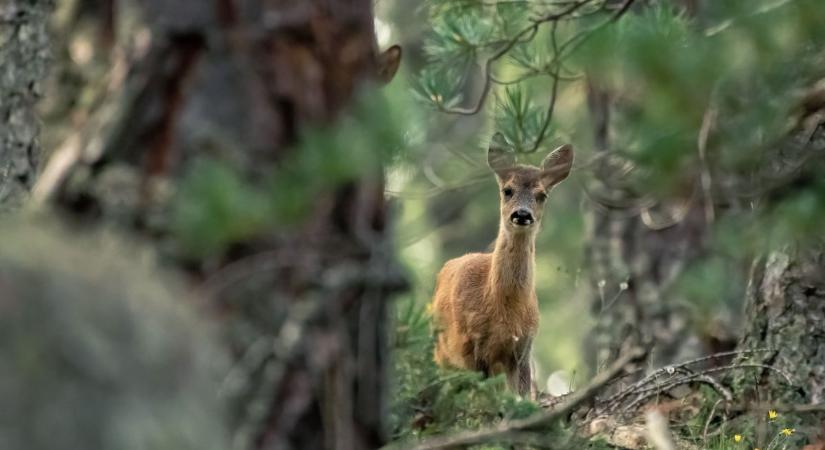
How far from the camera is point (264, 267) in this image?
401 centimetres

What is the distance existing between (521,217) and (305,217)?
6.50 m

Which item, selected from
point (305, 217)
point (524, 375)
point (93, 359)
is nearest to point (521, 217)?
point (524, 375)

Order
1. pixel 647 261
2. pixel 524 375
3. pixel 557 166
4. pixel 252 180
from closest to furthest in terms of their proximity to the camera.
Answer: pixel 252 180
pixel 524 375
pixel 557 166
pixel 647 261


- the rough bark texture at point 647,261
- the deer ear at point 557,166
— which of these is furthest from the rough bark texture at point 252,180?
the rough bark texture at point 647,261

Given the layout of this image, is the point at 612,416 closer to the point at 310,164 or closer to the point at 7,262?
the point at 310,164

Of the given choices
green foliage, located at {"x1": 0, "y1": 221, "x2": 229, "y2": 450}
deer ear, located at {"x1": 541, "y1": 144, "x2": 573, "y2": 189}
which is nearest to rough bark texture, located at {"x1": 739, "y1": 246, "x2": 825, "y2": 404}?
deer ear, located at {"x1": 541, "y1": 144, "x2": 573, "y2": 189}

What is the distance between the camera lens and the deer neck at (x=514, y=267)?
407 inches

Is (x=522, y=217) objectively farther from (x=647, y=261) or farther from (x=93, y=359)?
(x=93, y=359)

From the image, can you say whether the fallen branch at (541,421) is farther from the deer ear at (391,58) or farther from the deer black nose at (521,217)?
Answer: the deer black nose at (521,217)

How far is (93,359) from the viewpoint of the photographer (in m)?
2.38

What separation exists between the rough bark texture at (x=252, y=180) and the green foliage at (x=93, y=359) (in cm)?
131

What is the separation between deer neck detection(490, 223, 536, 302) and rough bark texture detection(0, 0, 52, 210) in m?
5.85

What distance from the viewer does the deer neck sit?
10328mm

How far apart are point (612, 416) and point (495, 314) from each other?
3.85 meters
